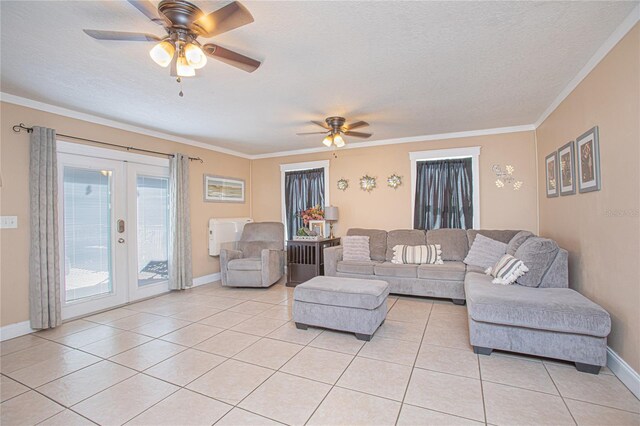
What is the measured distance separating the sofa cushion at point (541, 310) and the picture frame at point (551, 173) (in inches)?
59.1

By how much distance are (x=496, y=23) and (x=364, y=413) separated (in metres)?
2.78

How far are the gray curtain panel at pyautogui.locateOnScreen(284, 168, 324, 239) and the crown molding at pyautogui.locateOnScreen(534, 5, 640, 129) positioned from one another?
151 inches

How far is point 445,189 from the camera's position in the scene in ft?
16.4

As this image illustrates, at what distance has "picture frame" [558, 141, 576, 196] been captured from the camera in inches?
120

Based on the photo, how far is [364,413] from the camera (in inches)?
73.0

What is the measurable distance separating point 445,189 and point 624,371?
10.7 feet

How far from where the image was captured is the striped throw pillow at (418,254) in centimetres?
442

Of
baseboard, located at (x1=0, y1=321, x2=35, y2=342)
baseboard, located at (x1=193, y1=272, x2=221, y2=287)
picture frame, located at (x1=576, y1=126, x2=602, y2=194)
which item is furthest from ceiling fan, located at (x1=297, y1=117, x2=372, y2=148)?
baseboard, located at (x1=0, y1=321, x2=35, y2=342)

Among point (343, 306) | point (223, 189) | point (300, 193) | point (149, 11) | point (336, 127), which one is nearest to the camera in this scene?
point (149, 11)

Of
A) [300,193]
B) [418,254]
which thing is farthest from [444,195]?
[300,193]

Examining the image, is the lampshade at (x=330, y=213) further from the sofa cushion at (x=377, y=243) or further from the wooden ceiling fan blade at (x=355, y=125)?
the wooden ceiling fan blade at (x=355, y=125)

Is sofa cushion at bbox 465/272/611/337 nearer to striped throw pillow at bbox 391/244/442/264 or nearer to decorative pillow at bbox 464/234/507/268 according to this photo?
decorative pillow at bbox 464/234/507/268

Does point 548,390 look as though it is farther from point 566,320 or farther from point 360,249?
point 360,249

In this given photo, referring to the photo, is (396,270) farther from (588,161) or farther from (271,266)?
(588,161)
